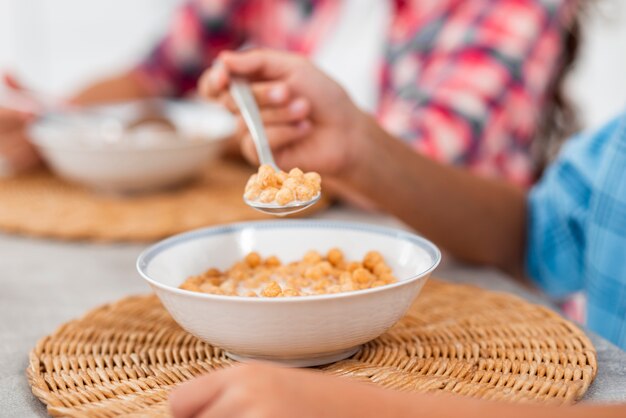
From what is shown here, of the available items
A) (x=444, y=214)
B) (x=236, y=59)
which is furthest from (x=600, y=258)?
(x=236, y=59)

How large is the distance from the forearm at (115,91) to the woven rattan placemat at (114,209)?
384 mm

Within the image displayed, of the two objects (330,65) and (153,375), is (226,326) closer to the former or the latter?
(153,375)

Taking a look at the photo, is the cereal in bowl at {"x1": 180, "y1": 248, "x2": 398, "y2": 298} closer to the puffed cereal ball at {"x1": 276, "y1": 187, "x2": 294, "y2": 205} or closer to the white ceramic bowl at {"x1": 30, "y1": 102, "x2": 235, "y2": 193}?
the puffed cereal ball at {"x1": 276, "y1": 187, "x2": 294, "y2": 205}

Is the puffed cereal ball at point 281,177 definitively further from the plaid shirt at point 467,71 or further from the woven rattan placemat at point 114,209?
the plaid shirt at point 467,71

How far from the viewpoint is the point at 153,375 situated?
0.62 m

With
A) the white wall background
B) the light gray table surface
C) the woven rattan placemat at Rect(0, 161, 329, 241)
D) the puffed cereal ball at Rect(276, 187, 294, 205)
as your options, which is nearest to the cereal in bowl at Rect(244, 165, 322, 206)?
the puffed cereal ball at Rect(276, 187, 294, 205)

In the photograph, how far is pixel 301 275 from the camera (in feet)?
2.29

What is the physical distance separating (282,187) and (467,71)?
2.42 ft

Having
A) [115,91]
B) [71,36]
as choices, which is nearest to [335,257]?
[115,91]

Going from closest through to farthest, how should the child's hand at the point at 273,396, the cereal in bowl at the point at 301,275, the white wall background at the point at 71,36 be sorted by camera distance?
the child's hand at the point at 273,396
the cereal in bowl at the point at 301,275
the white wall background at the point at 71,36

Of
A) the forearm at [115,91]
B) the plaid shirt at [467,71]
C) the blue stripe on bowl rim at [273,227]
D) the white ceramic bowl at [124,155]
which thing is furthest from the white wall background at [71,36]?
the blue stripe on bowl rim at [273,227]

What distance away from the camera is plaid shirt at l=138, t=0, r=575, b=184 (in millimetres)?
1294

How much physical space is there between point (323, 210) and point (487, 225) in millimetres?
290

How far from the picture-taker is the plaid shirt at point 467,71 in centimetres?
129
